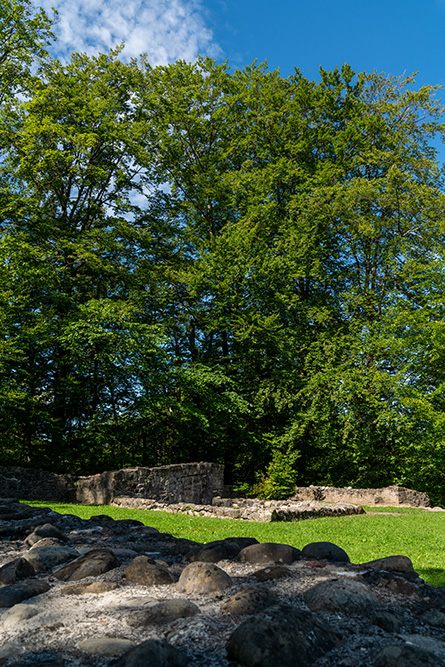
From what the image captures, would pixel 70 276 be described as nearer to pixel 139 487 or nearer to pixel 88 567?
pixel 139 487

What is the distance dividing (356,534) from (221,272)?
13.6 m

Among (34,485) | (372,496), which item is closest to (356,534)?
(372,496)

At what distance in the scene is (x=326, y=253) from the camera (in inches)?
918

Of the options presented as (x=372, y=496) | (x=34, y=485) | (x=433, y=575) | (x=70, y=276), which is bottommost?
(x=372, y=496)

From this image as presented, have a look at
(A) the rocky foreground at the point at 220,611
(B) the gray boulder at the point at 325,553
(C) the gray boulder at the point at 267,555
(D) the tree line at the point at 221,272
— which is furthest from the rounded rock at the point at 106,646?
(D) the tree line at the point at 221,272

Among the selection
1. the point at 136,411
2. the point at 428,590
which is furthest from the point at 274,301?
the point at 428,590

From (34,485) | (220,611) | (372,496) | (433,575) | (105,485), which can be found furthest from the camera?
(372,496)

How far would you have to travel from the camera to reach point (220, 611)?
2.41 m

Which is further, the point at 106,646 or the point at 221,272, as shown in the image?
the point at 221,272

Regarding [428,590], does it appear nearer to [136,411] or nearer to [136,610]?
[136,610]

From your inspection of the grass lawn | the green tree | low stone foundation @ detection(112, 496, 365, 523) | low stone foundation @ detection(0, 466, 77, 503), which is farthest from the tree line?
the grass lawn

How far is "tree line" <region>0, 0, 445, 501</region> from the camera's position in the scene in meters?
18.2

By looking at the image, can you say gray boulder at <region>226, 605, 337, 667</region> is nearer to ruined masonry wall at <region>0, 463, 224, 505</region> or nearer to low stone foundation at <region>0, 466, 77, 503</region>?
ruined masonry wall at <region>0, 463, 224, 505</region>

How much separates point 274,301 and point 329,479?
27.2ft
